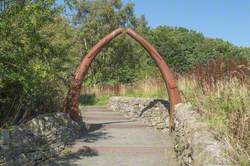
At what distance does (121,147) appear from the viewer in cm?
1084

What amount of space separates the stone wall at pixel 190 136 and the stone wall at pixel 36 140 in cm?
279

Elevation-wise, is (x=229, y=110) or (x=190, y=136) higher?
(x=229, y=110)

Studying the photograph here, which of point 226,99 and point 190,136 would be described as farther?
point 226,99

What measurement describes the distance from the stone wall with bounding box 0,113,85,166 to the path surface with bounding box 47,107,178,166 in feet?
1.20

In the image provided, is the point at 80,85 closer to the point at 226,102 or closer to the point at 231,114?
the point at 226,102

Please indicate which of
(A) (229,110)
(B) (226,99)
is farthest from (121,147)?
(A) (229,110)

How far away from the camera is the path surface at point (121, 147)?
930cm

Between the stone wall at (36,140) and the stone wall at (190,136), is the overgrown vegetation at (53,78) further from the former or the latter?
the stone wall at (36,140)

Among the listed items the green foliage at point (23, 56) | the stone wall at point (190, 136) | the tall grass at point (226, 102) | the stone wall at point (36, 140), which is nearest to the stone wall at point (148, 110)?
the stone wall at point (190, 136)

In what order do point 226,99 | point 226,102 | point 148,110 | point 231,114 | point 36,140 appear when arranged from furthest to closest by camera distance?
point 148,110 → point 36,140 → point 226,99 → point 226,102 → point 231,114

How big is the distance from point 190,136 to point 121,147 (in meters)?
3.33

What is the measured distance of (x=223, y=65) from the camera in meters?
12.2

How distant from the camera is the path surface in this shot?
930 centimetres

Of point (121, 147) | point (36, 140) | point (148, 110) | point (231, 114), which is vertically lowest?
point (121, 147)
